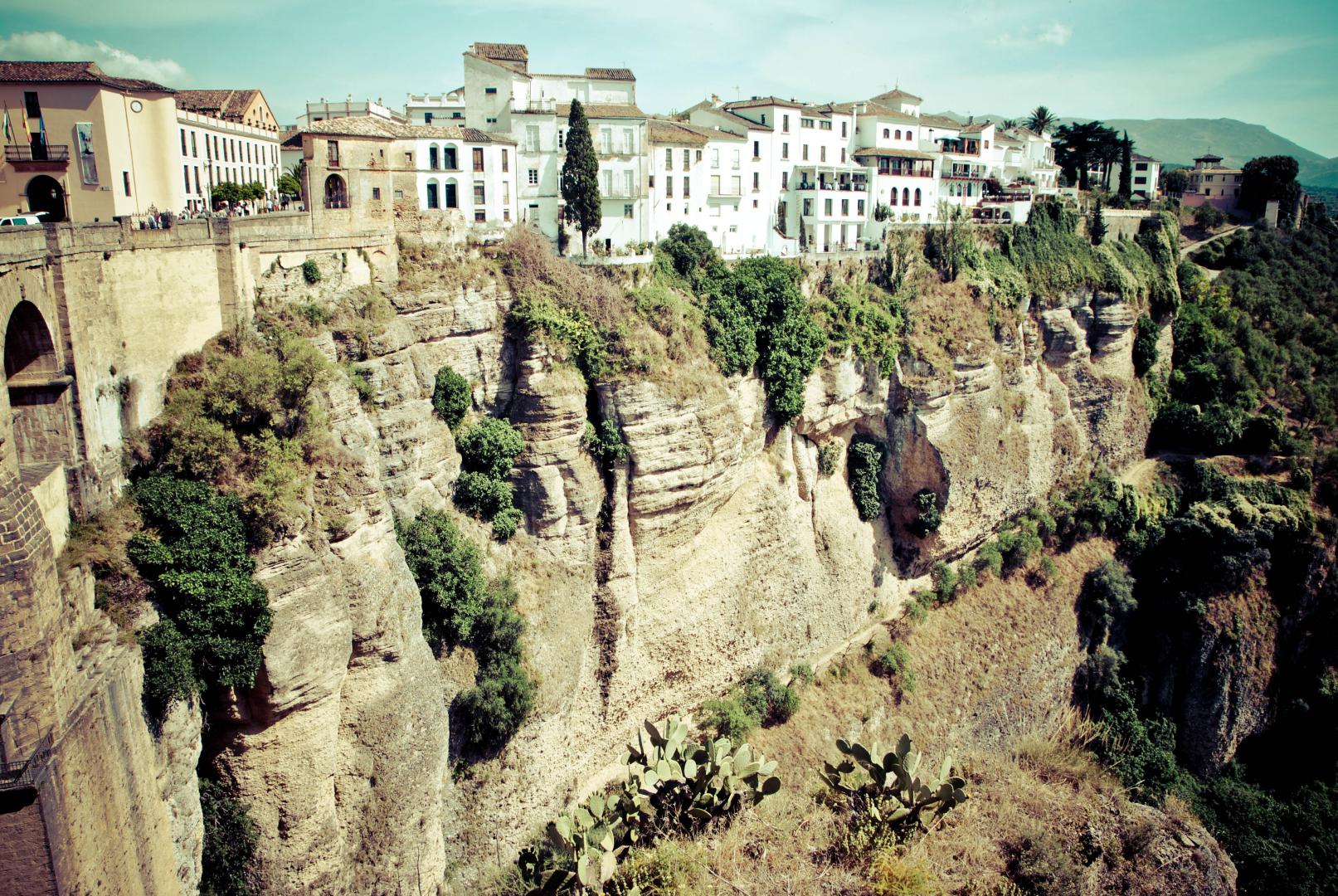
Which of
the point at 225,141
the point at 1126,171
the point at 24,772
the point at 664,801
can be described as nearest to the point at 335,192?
the point at 225,141

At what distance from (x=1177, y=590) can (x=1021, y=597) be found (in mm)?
6812

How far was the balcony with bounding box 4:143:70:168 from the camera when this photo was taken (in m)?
21.7

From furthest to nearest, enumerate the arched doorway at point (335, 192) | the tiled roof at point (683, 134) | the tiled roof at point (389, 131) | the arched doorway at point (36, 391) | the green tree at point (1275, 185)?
1. the green tree at point (1275, 185)
2. the tiled roof at point (683, 134)
3. the tiled roof at point (389, 131)
4. the arched doorway at point (335, 192)
5. the arched doorway at point (36, 391)

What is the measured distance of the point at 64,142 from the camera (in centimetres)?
2242

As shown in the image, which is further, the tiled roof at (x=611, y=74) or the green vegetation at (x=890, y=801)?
the tiled roof at (x=611, y=74)

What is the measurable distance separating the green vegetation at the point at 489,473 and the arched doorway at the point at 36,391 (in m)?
9.16

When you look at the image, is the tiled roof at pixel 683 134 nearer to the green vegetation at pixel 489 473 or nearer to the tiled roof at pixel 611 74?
the tiled roof at pixel 611 74

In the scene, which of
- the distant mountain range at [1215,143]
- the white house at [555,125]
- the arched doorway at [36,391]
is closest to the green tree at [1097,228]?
the white house at [555,125]

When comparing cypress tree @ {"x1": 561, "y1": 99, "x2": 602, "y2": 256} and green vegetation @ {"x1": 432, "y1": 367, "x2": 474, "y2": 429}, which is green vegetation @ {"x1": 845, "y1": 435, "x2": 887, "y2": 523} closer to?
cypress tree @ {"x1": 561, "y1": 99, "x2": 602, "y2": 256}

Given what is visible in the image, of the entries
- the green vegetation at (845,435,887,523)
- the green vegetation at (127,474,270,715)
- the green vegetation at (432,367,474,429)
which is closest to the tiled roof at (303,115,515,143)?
the green vegetation at (432,367,474,429)

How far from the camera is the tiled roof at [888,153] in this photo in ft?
142

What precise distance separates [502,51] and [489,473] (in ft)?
57.4

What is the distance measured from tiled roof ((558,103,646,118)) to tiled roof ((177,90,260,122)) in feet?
38.4

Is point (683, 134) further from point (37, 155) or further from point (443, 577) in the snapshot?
point (443, 577)
